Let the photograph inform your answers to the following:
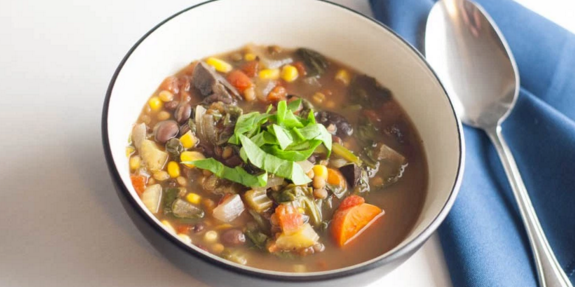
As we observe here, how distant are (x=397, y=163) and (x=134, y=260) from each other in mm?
1226

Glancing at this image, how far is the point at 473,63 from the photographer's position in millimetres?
3643

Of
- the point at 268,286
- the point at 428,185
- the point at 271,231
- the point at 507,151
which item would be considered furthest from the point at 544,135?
the point at 268,286

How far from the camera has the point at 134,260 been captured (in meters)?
2.56

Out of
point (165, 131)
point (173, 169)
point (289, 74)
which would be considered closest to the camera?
point (173, 169)

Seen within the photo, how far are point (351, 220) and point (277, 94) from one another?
813 mm

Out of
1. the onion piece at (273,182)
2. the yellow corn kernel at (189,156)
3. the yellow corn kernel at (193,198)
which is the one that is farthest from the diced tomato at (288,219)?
the yellow corn kernel at (189,156)

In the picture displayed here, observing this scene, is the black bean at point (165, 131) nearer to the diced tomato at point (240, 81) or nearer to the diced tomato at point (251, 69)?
the diced tomato at point (240, 81)

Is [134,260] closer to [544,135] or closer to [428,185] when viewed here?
[428,185]

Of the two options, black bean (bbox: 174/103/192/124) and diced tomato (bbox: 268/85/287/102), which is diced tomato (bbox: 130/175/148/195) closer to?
black bean (bbox: 174/103/192/124)

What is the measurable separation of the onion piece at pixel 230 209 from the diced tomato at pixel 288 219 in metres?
0.16

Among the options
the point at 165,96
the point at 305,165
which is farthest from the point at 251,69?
the point at 305,165

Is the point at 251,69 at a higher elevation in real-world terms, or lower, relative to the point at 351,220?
higher

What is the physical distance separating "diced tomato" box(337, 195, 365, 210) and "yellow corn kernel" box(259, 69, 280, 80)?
0.82m

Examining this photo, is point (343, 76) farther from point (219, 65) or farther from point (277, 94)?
point (219, 65)
